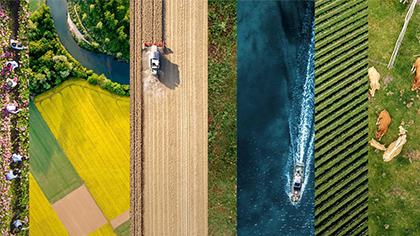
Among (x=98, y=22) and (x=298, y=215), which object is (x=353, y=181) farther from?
(x=98, y=22)

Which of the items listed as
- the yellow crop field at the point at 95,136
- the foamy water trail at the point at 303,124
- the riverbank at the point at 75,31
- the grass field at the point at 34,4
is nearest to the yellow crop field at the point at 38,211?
the yellow crop field at the point at 95,136

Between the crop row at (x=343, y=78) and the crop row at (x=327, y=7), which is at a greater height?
the crop row at (x=327, y=7)

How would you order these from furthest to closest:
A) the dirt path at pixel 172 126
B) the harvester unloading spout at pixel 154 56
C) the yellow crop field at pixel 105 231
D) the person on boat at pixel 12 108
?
the yellow crop field at pixel 105 231, the person on boat at pixel 12 108, the dirt path at pixel 172 126, the harvester unloading spout at pixel 154 56

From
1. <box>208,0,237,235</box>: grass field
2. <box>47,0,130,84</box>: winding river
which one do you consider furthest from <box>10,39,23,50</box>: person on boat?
<box>208,0,237,235</box>: grass field

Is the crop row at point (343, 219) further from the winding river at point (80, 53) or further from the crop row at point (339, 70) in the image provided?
the winding river at point (80, 53)

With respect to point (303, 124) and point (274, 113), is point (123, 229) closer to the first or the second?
point (274, 113)
